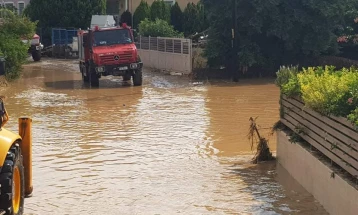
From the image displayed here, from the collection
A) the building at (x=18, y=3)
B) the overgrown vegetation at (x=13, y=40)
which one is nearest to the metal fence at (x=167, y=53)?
the overgrown vegetation at (x=13, y=40)

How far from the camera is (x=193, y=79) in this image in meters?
26.2

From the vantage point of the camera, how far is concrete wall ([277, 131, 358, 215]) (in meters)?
7.37

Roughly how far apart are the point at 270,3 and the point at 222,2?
191cm

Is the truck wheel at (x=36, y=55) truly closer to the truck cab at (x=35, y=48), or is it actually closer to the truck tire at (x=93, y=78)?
the truck cab at (x=35, y=48)

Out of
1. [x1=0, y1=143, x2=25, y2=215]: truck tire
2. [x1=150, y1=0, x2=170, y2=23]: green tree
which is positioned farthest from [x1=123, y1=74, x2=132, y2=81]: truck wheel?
[x1=150, y1=0, x2=170, y2=23]: green tree

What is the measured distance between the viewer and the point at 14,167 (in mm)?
7336

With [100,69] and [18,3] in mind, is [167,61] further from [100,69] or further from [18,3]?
[18,3]

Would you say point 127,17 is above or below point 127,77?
above

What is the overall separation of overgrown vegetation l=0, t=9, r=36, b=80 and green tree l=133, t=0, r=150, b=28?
706 inches

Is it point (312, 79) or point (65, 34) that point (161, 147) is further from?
point (65, 34)

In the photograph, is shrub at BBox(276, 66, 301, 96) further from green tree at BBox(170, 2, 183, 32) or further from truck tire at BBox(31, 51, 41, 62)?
green tree at BBox(170, 2, 183, 32)

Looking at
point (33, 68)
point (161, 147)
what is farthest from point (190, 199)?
point (33, 68)

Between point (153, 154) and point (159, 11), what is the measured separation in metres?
32.1

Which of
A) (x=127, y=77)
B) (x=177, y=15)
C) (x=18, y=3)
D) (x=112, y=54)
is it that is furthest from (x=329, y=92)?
(x=18, y=3)
